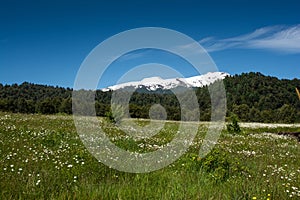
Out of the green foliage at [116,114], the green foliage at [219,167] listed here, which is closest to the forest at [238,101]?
the green foliage at [116,114]

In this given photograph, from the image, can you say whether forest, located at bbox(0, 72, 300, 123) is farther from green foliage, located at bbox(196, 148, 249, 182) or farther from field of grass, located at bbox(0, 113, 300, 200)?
field of grass, located at bbox(0, 113, 300, 200)

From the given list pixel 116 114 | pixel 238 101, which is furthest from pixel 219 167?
pixel 238 101

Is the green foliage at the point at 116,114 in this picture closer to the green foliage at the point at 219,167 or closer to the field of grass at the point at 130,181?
the field of grass at the point at 130,181

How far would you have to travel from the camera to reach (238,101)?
426 feet

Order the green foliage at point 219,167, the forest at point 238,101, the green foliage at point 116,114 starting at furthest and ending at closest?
the forest at point 238,101 < the green foliage at point 116,114 < the green foliage at point 219,167

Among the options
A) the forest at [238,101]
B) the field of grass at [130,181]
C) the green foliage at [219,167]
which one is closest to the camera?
the field of grass at [130,181]

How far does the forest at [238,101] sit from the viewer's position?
250ft

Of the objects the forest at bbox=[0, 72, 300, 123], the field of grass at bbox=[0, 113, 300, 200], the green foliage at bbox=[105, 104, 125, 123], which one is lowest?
the field of grass at bbox=[0, 113, 300, 200]

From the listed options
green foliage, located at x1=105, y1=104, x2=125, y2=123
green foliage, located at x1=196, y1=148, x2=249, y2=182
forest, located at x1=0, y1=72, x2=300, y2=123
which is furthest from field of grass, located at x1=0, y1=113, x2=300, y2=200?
forest, located at x1=0, y1=72, x2=300, y2=123

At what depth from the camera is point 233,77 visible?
505ft

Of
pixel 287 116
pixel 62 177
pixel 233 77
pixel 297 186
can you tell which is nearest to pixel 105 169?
pixel 62 177

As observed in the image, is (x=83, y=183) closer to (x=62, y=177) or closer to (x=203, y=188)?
(x=62, y=177)

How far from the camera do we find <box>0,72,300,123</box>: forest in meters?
76.1

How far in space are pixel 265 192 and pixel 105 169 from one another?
3.15 meters
